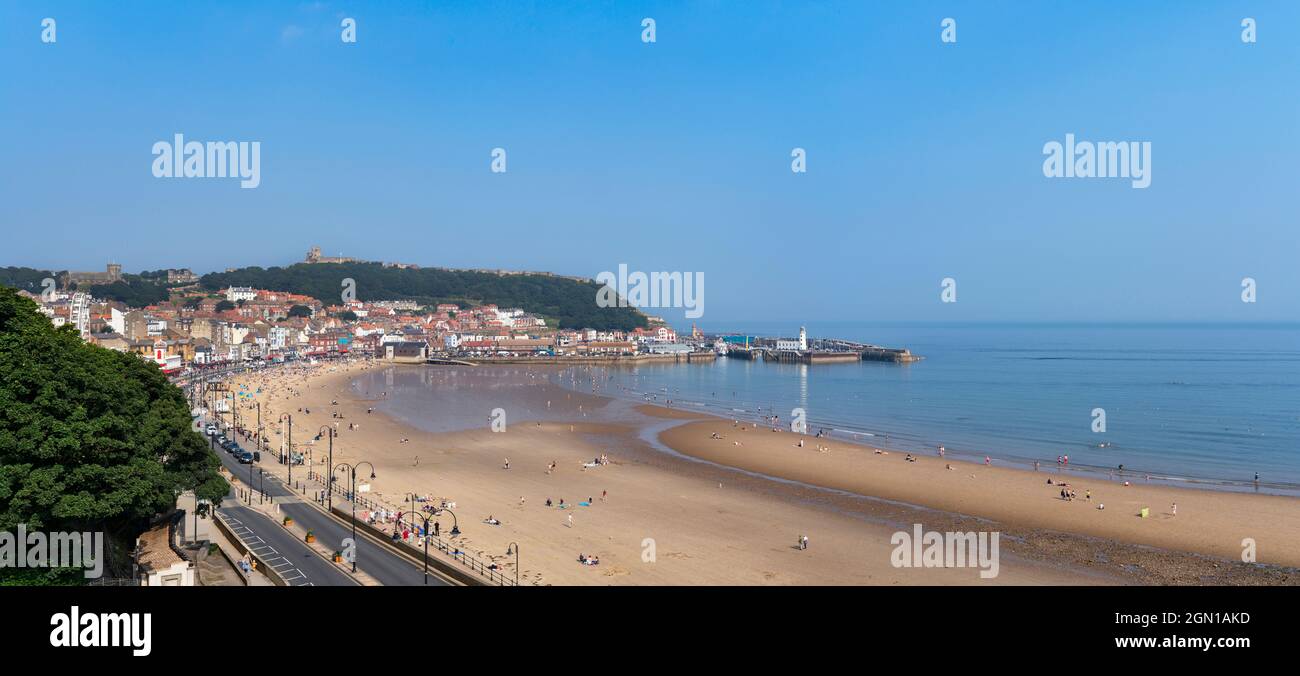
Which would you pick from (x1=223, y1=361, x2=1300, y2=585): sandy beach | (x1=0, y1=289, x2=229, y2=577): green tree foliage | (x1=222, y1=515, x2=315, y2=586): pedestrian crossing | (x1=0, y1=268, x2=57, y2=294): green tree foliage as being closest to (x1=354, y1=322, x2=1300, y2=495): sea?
(x1=223, y1=361, x2=1300, y2=585): sandy beach

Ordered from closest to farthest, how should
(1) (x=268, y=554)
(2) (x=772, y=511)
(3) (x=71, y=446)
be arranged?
(3) (x=71, y=446) < (1) (x=268, y=554) < (2) (x=772, y=511)

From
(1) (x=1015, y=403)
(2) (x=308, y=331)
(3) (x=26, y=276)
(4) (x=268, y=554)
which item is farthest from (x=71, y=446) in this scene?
(3) (x=26, y=276)

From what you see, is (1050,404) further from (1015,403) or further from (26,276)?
(26,276)

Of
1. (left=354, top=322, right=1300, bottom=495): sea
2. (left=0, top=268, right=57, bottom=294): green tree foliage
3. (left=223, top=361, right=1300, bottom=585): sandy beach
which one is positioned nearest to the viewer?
(left=223, top=361, right=1300, bottom=585): sandy beach

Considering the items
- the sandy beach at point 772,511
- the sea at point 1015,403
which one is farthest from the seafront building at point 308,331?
the sandy beach at point 772,511

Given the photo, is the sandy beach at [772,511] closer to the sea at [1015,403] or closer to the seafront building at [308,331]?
the sea at [1015,403]

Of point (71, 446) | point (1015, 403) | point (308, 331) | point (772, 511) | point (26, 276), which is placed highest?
point (26, 276)

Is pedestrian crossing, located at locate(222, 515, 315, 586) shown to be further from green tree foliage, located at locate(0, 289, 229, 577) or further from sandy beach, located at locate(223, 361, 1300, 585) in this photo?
sandy beach, located at locate(223, 361, 1300, 585)

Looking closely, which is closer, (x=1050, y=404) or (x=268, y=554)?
(x=268, y=554)
